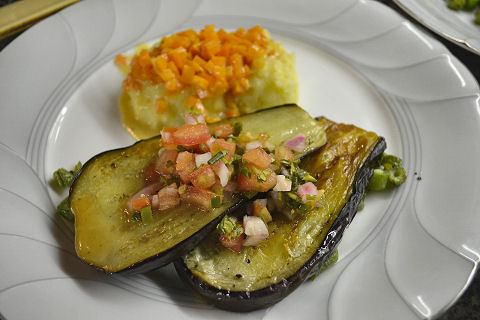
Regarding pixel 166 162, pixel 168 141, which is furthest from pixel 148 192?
pixel 168 141

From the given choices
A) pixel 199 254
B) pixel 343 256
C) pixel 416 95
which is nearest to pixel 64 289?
pixel 199 254

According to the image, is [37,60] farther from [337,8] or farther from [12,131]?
[337,8]

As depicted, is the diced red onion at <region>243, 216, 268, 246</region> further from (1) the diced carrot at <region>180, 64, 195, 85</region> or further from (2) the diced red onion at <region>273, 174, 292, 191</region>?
(1) the diced carrot at <region>180, 64, 195, 85</region>

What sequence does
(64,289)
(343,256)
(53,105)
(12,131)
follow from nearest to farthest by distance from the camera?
(64,289)
(343,256)
(12,131)
(53,105)

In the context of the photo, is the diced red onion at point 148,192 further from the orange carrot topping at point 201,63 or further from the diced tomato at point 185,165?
the orange carrot topping at point 201,63

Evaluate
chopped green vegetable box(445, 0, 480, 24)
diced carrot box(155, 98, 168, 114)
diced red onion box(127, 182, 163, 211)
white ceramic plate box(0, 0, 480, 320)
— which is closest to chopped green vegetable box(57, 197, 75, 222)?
white ceramic plate box(0, 0, 480, 320)

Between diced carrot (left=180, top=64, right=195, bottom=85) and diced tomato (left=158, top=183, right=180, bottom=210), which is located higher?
diced carrot (left=180, top=64, right=195, bottom=85)
